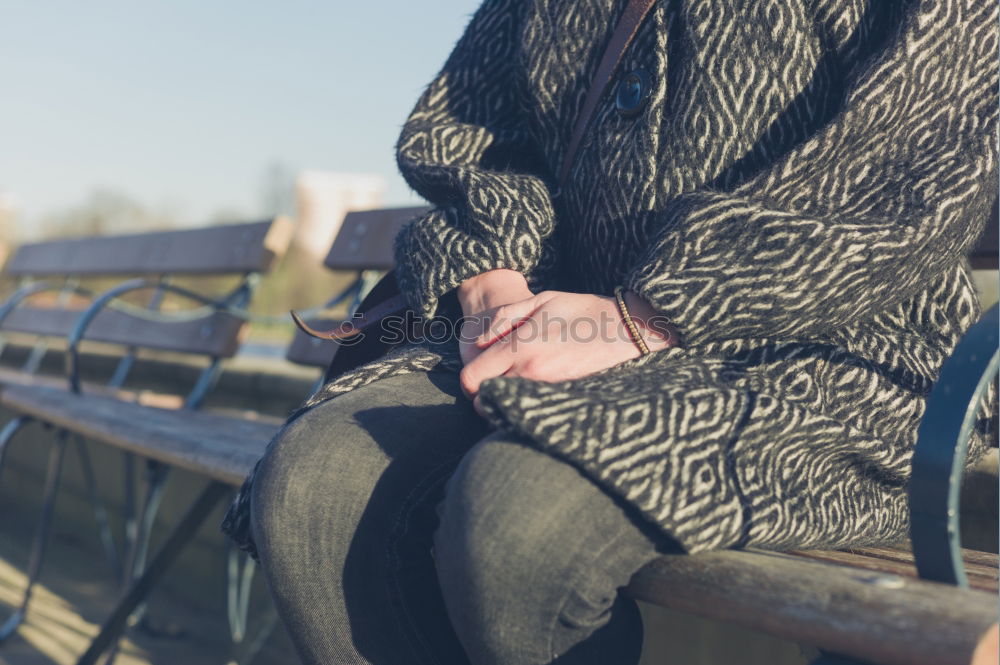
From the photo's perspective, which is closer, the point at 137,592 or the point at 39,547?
the point at 137,592

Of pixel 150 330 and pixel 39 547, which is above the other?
pixel 150 330

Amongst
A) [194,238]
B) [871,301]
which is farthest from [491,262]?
[194,238]

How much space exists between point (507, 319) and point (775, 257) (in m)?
0.35

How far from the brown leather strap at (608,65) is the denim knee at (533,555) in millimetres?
613

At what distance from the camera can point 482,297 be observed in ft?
4.69

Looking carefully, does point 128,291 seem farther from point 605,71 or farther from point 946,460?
point 946,460

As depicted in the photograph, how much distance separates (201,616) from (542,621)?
247 centimetres

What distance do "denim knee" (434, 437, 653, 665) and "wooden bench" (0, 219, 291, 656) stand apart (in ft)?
5.67

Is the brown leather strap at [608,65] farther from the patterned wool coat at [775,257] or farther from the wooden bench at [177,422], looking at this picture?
the wooden bench at [177,422]

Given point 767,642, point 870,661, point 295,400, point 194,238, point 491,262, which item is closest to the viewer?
point 870,661

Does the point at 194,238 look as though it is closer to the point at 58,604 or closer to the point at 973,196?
the point at 58,604

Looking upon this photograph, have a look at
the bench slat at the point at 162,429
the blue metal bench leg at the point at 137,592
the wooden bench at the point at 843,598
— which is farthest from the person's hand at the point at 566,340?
the blue metal bench leg at the point at 137,592

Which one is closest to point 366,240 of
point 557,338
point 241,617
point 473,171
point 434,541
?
point 241,617

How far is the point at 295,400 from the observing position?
11.3ft
